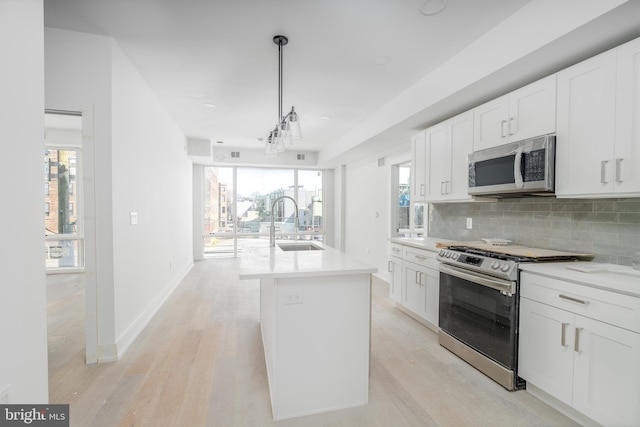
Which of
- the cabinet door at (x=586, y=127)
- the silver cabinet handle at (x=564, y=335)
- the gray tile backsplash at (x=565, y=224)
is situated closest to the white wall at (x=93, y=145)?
the silver cabinet handle at (x=564, y=335)

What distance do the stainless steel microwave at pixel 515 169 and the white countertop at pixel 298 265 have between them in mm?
1359

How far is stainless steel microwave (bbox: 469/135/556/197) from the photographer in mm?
2125

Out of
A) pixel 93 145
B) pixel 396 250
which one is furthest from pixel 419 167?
pixel 93 145

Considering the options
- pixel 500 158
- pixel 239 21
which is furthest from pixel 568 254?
pixel 239 21

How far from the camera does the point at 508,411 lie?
1.93 m

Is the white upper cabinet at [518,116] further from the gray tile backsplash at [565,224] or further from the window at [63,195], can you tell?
the window at [63,195]

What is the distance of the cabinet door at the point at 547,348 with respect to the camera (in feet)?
5.99

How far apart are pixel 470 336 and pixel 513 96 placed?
78.5 inches

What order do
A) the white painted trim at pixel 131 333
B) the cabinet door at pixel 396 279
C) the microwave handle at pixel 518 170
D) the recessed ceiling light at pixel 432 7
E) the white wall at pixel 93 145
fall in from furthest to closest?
the cabinet door at pixel 396 279 < the white painted trim at pixel 131 333 < the white wall at pixel 93 145 < the microwave handle at pixel 518 170 < the recessed ceiling light at pixel 432 7

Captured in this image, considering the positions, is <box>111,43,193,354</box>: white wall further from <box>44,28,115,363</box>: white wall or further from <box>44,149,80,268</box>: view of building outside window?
<box>44,149,80,268</box>: view of building outside window

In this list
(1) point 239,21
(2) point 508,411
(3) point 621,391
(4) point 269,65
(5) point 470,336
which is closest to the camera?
(3) point 621,391

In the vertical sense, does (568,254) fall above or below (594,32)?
below

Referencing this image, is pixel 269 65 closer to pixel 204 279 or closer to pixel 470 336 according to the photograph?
pixel 470 336

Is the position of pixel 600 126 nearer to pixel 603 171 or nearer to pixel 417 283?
pixel 603 171
